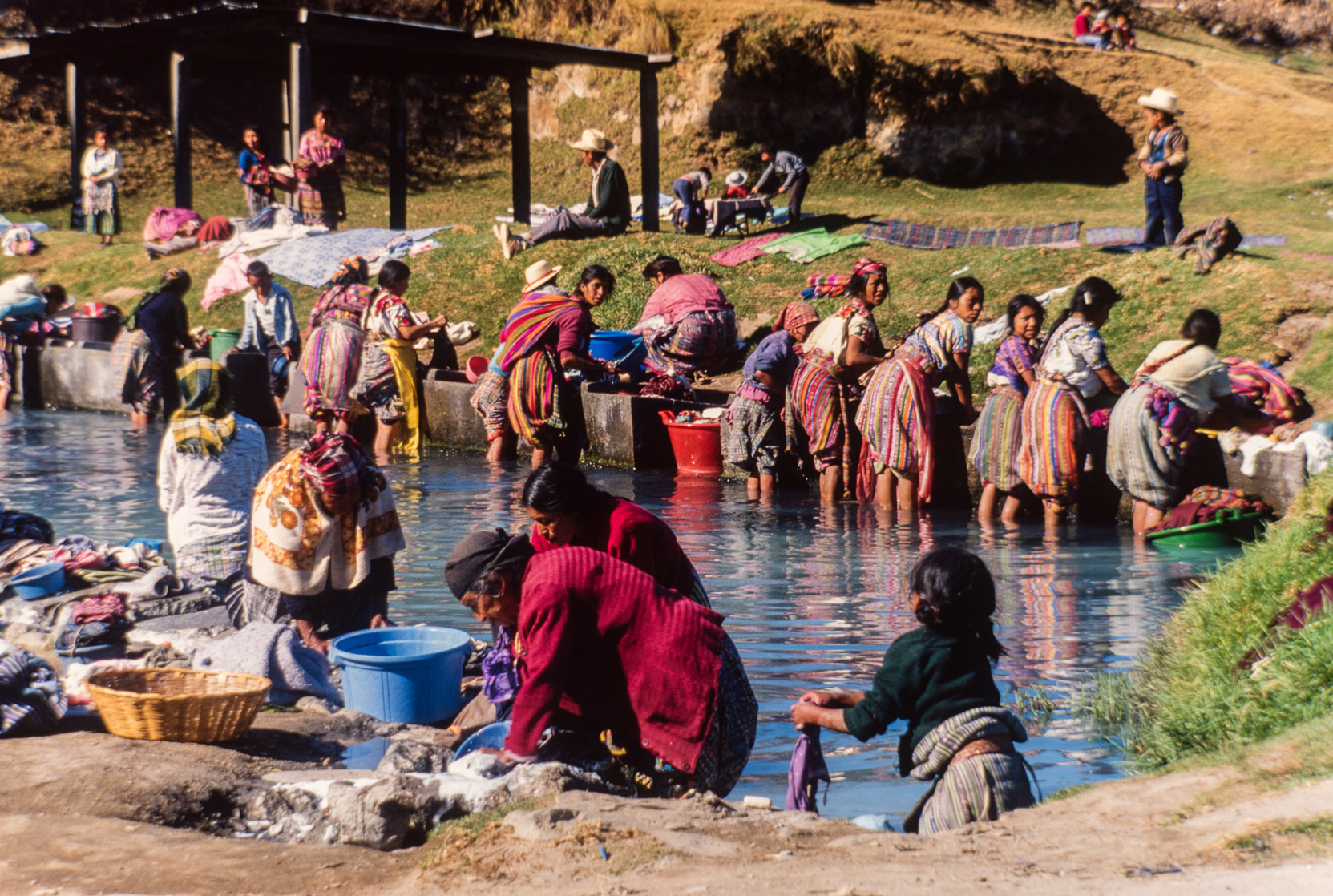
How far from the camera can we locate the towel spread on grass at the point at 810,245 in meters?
15.8

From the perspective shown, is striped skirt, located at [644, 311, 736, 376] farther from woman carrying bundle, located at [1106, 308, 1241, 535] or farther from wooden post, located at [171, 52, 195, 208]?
wooden post, located at [171, 52, 195, 208]

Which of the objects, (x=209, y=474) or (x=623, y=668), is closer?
(x=623, y=668)

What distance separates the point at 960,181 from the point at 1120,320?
15.9 m

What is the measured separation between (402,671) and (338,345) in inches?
269

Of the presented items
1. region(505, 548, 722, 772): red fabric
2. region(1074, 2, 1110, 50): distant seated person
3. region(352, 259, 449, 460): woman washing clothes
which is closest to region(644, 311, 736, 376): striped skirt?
region(352, 259, 449, 460): woman washing clothes

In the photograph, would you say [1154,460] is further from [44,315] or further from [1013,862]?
[44,315]

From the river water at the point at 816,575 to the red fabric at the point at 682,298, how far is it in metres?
1.71

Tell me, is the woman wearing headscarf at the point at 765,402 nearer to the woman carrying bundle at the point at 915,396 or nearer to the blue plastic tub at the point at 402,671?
the woman carrying bundle at the point at 915,396

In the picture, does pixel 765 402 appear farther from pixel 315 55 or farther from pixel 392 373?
pixel 315 55

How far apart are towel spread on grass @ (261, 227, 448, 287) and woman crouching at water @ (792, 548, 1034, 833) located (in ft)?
46.6

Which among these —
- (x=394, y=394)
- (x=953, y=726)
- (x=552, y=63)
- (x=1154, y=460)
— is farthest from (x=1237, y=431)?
(x=552, y=63)

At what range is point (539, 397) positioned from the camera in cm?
1095

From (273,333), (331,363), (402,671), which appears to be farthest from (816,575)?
(273,333)

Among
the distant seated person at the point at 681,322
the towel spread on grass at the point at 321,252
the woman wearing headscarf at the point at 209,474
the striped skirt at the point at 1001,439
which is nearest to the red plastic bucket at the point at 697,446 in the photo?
the distant seated person at the point at 681,322
